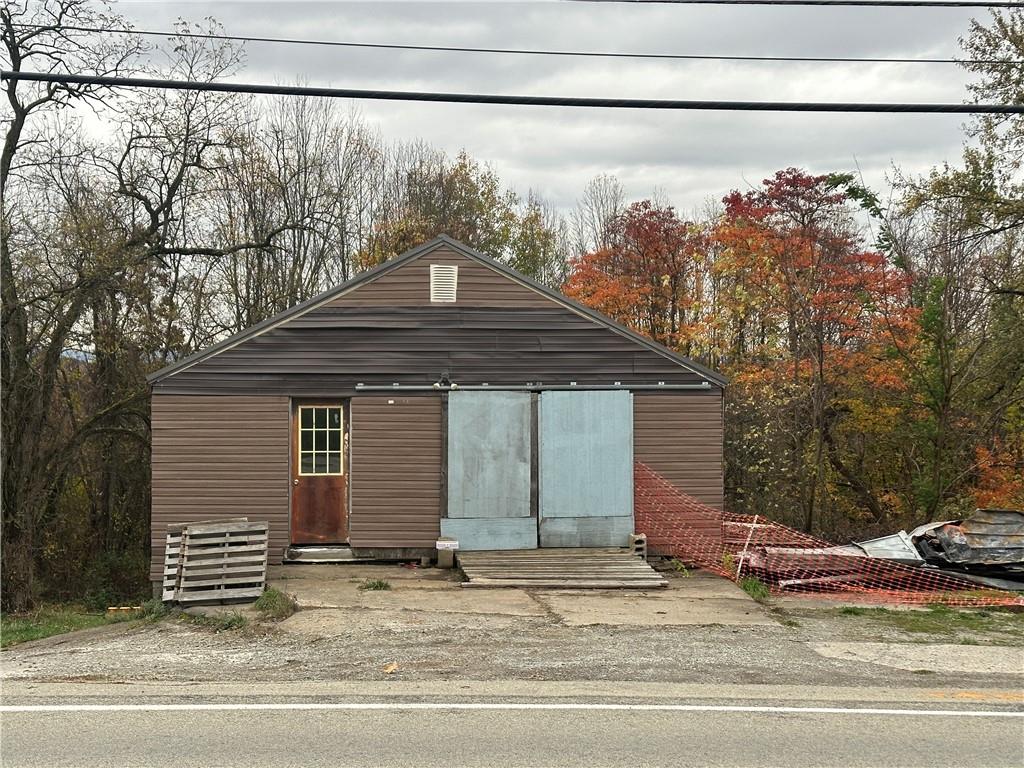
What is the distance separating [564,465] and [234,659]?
6.86 metres

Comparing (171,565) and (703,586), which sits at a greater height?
(171,565)

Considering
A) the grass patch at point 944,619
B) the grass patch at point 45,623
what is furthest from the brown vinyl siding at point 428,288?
the grass patch at point 944,619

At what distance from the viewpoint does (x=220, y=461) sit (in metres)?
14.2

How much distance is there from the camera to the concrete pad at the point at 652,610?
10719mm

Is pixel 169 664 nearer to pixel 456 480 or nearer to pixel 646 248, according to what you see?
pixel 456 480

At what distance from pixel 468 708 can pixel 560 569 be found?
650cm

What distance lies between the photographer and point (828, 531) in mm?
20562

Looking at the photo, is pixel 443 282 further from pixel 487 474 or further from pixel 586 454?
pixel 586 454

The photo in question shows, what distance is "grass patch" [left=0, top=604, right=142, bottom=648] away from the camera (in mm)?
11625

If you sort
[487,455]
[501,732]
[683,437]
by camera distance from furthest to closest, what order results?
[683,437]
[487,455]
[501,732]

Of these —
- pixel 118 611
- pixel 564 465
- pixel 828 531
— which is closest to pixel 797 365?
pixel 828 531

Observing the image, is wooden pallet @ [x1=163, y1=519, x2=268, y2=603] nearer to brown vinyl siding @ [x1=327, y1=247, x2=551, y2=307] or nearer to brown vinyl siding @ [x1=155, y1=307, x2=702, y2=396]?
brown vinyl siding @ [x1=155, y1=307, x2=702, y2=396]

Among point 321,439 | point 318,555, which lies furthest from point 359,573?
point 321,439

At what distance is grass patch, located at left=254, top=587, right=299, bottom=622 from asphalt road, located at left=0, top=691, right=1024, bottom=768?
11.8ft
